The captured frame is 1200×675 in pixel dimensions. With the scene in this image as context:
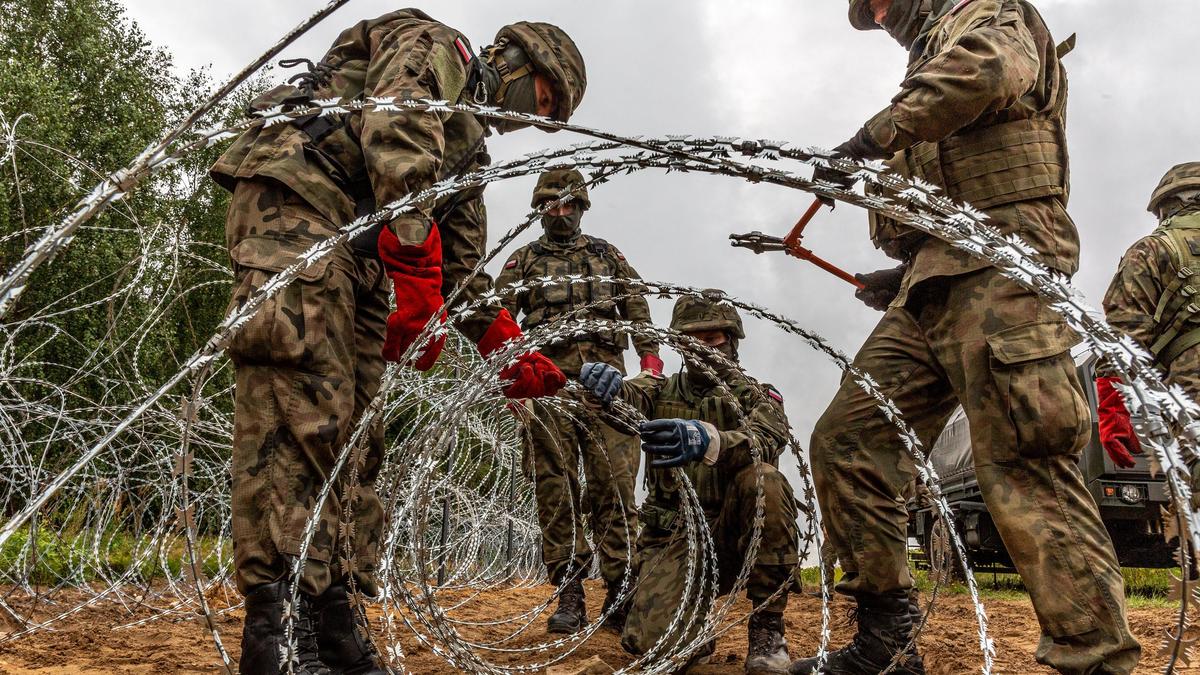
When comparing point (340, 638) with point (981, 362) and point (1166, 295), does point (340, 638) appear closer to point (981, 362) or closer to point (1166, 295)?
point (981, 362)

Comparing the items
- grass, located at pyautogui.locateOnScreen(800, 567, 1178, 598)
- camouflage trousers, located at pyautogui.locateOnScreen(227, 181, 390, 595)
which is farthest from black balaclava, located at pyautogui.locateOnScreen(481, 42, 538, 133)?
grass, located at pyautogui.locateOnScreen(800, 567, 1178, 598)

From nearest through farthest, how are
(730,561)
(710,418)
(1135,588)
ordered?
(730,561)
(710,418)
(1135,588)

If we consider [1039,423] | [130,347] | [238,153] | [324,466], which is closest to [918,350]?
[1039,423]

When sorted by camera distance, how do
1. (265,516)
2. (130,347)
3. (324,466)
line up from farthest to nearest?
1. (130,347)
2. (324,466)
3. (265,516)

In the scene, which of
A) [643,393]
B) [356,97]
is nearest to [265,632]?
[356,97]

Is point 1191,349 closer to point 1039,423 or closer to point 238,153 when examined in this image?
point 1039,423

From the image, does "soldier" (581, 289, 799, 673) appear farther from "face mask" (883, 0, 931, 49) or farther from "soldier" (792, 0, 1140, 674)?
"face mask" (883, 0, 931, 49)

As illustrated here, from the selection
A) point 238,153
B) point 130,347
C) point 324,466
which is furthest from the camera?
point 130,347

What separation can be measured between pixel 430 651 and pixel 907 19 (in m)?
3.20

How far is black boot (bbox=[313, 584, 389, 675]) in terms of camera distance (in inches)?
111

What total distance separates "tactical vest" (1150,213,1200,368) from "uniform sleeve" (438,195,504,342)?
3374 mm

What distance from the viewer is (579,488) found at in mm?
4984

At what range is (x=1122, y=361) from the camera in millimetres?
1375

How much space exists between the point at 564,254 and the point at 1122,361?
438 cm
